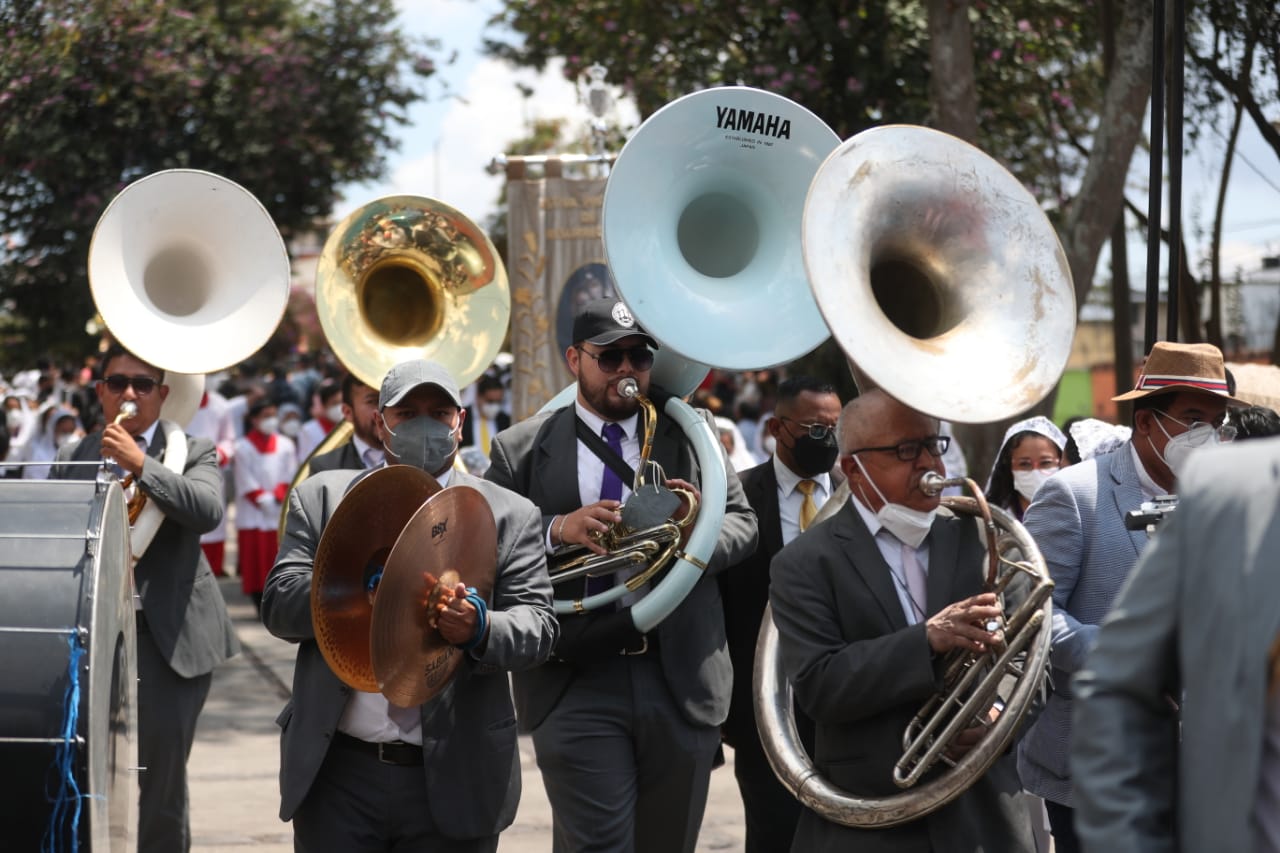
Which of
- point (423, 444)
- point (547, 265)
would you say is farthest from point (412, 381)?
point (547, 265)

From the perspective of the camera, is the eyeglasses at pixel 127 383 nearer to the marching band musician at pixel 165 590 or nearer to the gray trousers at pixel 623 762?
the marching band musician at pixel 165 590

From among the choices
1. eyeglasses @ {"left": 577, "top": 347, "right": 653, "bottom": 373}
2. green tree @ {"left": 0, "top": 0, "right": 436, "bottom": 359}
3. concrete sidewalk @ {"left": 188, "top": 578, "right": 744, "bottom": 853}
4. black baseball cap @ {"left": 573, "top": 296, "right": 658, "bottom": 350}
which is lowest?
concrete sidewalk @ {"left": 188, "top": 578, "right": 744, "bottom": 853}

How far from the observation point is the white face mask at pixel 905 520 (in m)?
3.60

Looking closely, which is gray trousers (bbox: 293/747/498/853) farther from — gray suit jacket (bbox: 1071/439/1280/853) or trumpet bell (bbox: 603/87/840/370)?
gray suit jacket (bbox: 1071/439/1280/853)

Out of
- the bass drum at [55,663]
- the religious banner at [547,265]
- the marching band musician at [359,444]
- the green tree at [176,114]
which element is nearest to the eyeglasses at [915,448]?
the bass drum at [55,663]

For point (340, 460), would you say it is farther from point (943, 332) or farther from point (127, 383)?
point (943, 332)

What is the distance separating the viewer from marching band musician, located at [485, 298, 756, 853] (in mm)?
4586

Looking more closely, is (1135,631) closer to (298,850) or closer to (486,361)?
(298,850)

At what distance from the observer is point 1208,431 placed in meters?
4.20

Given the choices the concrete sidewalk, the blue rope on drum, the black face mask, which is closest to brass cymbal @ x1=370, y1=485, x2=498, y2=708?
the blue rope on drum

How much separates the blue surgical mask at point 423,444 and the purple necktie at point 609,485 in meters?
0.80

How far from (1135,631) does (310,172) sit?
15.9 m

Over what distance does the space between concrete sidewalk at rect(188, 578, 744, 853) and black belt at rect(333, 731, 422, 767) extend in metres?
2.52

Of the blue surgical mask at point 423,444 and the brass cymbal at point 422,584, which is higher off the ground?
the blue surgical mask at point 423,444
